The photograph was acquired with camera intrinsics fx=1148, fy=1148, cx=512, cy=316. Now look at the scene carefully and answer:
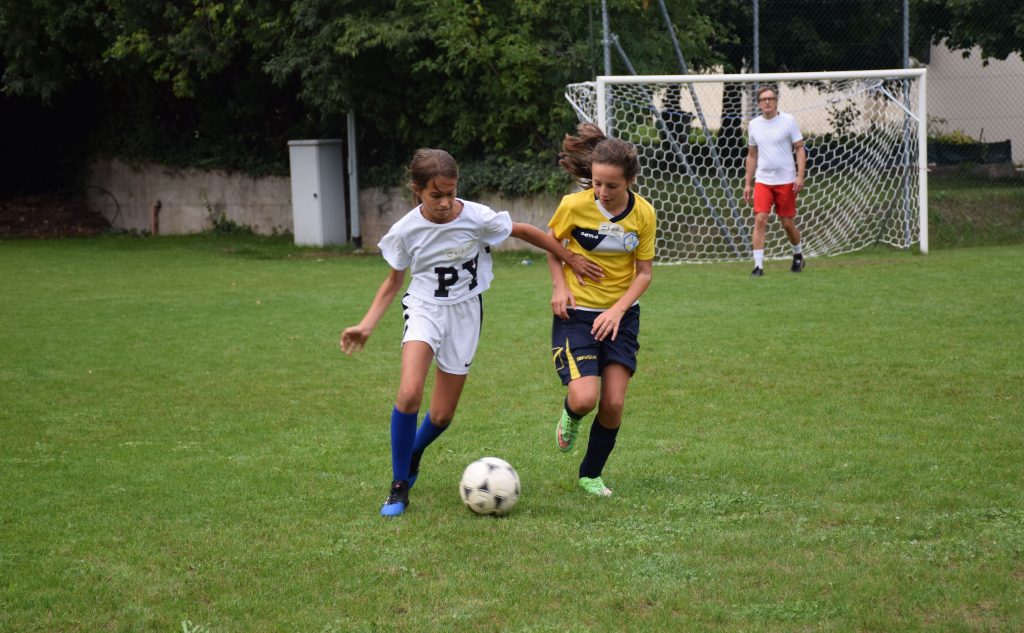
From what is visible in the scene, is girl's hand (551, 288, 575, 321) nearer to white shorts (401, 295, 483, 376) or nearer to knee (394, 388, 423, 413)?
white shorts (401, 295, 483, 376)

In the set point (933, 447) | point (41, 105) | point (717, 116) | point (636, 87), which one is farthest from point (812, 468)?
point (41, 105)

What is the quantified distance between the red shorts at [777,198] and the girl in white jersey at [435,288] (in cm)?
841

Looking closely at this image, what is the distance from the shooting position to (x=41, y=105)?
24234 mm

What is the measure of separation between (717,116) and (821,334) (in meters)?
8.56

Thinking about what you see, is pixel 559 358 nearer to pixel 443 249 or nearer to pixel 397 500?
pixel 443 249

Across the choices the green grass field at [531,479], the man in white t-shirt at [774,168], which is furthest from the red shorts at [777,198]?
the green grass field at [531,479]

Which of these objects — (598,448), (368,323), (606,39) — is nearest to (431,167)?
(368,323)

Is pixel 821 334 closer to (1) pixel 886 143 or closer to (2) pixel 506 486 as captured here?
(2) pixel 506 486

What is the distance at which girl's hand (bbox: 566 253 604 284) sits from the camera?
5.30 m

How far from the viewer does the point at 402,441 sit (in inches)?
200

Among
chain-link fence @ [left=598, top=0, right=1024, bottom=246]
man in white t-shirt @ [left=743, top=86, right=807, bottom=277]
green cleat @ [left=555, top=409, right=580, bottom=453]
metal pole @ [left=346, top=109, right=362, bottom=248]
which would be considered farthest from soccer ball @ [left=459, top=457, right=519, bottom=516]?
metal pole @ [left=346, top=109, right=362, bottom=248]

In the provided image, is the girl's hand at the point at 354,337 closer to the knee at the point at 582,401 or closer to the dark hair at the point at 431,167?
the dark hair at the point at 431,167

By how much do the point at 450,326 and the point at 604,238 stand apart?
2.73 ft

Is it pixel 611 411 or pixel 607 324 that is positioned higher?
pixel 607 324
